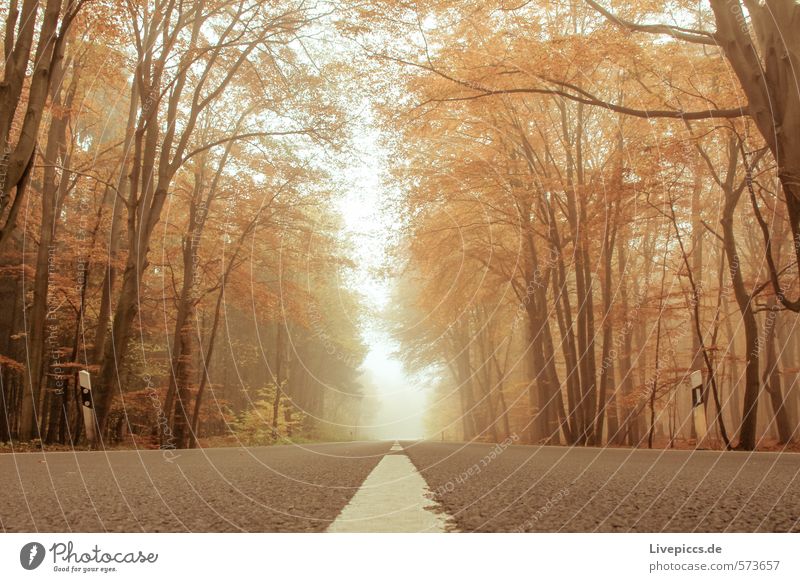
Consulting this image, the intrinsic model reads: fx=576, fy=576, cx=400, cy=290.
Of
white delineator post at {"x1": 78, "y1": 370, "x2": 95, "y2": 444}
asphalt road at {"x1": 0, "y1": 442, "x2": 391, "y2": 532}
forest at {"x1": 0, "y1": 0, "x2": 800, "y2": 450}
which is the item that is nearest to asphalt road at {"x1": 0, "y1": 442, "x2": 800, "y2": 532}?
asphalt road at {"x1": 0, "y1": 442, "x2": 391, "y2": 532}

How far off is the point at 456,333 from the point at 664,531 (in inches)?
970

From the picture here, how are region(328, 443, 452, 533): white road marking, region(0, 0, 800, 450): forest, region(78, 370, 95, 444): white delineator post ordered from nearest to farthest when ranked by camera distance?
region(328, 443, 452, 533): white road marking, region(0, 0, 800, 450): forest, region(78, 370, 95, 444): white delineator post

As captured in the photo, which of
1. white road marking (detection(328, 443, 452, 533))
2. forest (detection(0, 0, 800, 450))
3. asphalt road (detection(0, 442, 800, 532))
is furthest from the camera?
forest (detection(0, 0, 800, 450))

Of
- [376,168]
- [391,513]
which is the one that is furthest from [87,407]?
[391,513]
